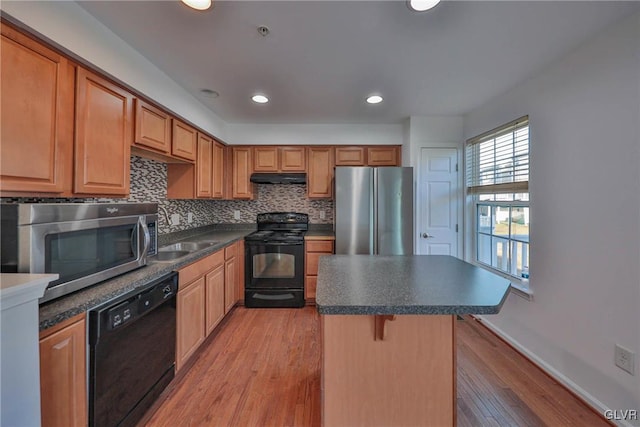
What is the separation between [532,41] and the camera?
163 centimetres

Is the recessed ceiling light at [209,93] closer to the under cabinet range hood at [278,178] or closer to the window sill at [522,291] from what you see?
the under cabinet range hood at [278,178]

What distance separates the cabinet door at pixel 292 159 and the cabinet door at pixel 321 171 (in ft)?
0.37

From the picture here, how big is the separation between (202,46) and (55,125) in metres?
0.96

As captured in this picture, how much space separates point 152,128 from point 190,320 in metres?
1.51

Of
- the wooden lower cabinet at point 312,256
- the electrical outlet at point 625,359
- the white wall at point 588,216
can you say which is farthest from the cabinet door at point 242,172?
the electrical outlet at point 625,359

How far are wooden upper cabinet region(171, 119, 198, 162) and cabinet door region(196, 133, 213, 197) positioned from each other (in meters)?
0.11

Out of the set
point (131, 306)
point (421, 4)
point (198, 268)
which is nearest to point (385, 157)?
point (421, 4)

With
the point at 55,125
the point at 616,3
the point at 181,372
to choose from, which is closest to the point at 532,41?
the point at 616,3

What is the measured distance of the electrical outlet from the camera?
1.39 meters

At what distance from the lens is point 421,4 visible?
4.19ft

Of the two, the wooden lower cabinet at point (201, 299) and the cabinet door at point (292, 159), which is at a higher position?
the cabinet door at point (292, 159)

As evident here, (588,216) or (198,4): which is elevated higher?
(198,4)

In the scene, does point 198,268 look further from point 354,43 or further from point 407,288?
point 354,43

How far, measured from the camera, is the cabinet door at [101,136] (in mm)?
1379
